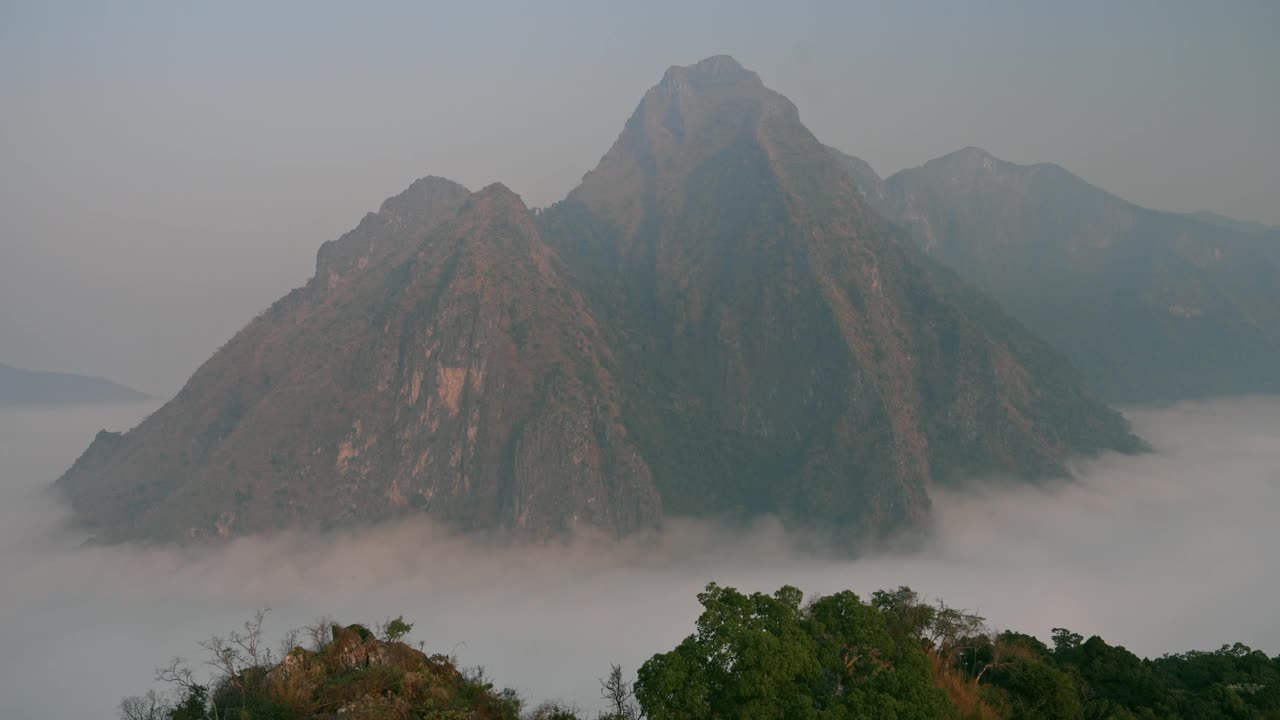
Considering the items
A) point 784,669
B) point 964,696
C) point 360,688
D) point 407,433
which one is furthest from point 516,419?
point 784,669

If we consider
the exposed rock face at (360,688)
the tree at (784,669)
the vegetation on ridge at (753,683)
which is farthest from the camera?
the tree at (784,669)

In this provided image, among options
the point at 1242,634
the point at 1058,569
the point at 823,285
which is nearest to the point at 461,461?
the point at 823,285

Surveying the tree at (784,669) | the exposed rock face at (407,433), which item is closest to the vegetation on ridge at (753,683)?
the tree at (784,669)

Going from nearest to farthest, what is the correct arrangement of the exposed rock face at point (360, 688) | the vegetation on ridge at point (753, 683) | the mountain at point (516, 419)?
the exposed rock face at point (360, 688) → the vegetation on ridge at point (753, 683) → the mountain at point (516, 419)

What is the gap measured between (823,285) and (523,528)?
11407cm

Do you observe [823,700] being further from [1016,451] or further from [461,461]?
[1016,451]

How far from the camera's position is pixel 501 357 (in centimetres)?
16862

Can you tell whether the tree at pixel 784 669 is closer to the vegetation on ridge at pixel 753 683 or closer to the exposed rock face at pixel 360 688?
the vegetation on ridge at pixel 753 683

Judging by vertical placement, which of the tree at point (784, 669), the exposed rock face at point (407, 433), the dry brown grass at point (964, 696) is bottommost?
the dry brown grass at point (964, 696)

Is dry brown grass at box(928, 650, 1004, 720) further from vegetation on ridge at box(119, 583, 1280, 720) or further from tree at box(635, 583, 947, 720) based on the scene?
tree at box(635, 583, 947, 720)

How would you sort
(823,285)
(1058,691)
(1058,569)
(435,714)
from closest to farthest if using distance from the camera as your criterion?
(435,714)
(1058,691)
(1058,569)
(823,285)

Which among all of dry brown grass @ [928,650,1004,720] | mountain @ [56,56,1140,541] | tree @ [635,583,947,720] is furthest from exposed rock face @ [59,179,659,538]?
tree @ [635,583,947,720]

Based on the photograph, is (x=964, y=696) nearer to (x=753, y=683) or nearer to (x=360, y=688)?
(x=753, y=683)

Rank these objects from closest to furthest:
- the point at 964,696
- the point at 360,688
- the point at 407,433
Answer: the point at 360,688 → the point at 964,696 → the point at 407,433
